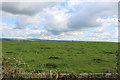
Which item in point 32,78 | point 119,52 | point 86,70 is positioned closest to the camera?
point 119,52

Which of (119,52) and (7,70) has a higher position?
(119,52)

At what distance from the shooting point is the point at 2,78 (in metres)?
7.54

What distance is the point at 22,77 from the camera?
743 centimetres

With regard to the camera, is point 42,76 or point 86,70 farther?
point 86,70

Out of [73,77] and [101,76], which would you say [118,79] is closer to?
[101,76]

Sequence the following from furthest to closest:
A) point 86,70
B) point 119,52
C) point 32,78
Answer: point 86,70, point 32,78, point 119,52

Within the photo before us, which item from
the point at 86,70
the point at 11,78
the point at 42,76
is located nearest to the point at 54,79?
the point at 42,76

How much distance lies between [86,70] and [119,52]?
3197 mm

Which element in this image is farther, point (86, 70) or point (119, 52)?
point (86, 70)

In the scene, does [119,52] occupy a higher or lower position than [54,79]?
higher

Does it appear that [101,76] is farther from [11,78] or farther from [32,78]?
[11,78]

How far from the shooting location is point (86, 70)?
9.70 m

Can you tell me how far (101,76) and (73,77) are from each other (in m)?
1.24

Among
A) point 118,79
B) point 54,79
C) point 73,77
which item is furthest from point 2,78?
point 118,79
